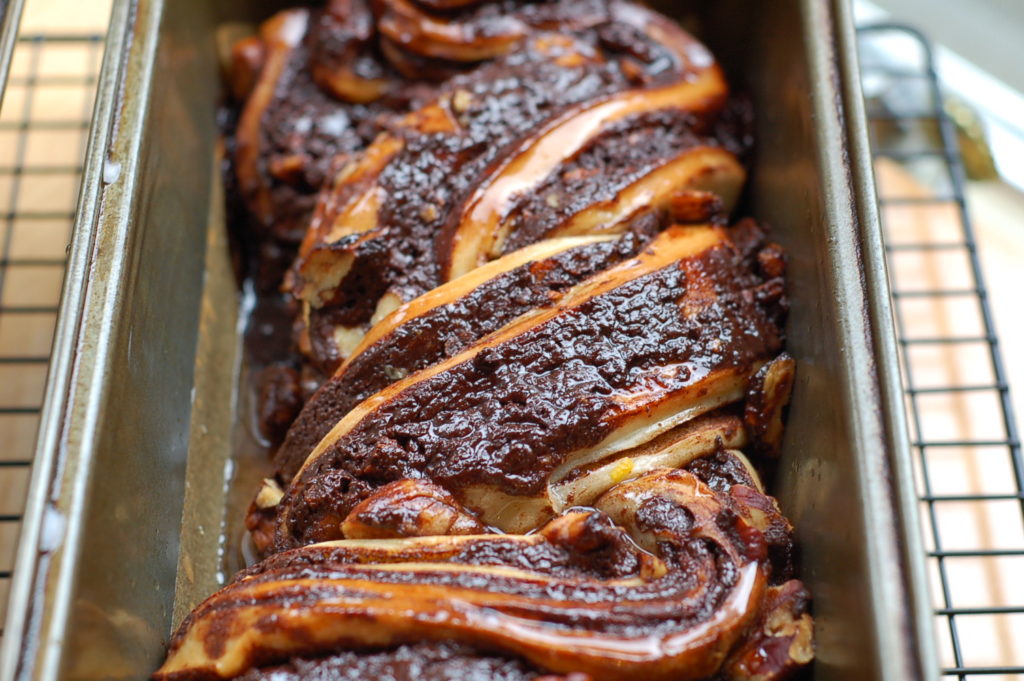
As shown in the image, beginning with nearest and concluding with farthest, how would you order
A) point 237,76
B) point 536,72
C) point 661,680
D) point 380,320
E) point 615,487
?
1. point 661,680
2. point 615,487
3. point 380,320
4. point 536,72
5. point 237,76

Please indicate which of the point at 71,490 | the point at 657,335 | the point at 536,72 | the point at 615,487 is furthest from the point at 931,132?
the point at 71,490

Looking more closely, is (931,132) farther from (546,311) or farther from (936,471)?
(546,311)

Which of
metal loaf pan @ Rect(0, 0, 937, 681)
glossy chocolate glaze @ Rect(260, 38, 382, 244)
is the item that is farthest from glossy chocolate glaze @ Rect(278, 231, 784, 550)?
glossy chocolate glaze @ Rect(260, 38, 382, 244)

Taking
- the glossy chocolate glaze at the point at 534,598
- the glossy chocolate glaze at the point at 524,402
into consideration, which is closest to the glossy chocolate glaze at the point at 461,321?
the glossy chocolate glaze at the point at 524,402

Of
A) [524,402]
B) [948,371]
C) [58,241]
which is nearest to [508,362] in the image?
[524,402]

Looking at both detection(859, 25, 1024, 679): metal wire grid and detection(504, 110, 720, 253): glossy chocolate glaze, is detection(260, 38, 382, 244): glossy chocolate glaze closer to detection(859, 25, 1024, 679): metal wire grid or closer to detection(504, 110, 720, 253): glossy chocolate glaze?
detection(504, 110, 720, 253): glossy chocolate glaze

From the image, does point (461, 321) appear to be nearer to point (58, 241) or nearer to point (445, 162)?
point (445, 162)

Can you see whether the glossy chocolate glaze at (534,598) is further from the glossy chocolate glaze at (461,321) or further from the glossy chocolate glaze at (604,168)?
the glossy chocolate glaze at (604,168)
